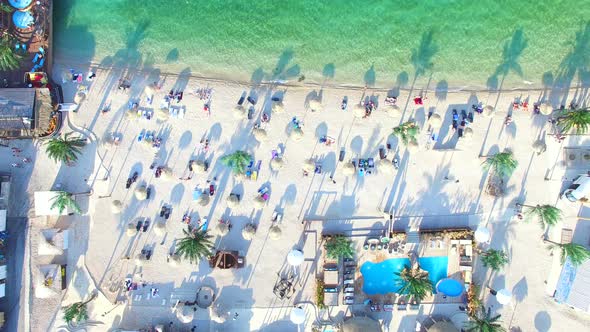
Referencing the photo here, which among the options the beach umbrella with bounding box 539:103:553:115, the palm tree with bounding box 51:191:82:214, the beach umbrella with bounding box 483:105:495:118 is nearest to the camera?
the palm tree with bounding box 51:191:82:214

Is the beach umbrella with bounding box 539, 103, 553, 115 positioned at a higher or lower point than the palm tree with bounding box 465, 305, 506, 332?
higher

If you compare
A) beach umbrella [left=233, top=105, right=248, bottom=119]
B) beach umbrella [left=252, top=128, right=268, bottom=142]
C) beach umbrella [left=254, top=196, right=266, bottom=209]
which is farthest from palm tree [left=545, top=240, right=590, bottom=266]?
beach umbrella [left=233, top=105, right=248, bottom=119]

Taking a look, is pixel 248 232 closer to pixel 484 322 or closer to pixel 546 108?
pixel 484 322

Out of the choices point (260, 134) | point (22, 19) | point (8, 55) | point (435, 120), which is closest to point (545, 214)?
point (435, 120)

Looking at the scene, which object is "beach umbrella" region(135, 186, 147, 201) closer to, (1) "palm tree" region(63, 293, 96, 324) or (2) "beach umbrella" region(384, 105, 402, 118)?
(1) "palm tree" region(63, 293, 96, 324)

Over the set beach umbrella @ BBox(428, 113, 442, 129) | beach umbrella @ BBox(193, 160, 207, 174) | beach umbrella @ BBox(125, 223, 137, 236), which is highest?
beach umbrella @ BBox(428, 113, 442, 129)

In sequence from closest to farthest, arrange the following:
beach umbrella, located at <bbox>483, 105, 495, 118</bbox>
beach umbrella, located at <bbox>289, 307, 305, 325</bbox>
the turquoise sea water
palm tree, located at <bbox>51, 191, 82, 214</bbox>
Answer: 1. palm tree, located at <bbox>51, 191, 82, 214</bbox>
2. beach umbrella, located at <bbox>289, 307, 305, 325</bbox>
3. beach umbrella, located at <bbox>483, 105, 495, 118</bbox>
4. the turquoise sea water

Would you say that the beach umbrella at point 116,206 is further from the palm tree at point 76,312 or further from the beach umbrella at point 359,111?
the beach umbrella at point 359,111

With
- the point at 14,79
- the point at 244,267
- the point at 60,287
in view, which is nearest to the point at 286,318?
the point at 244,267
